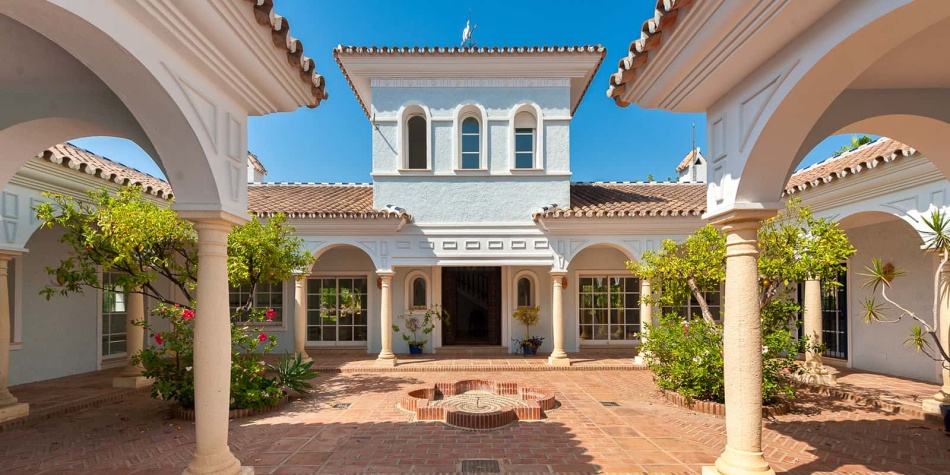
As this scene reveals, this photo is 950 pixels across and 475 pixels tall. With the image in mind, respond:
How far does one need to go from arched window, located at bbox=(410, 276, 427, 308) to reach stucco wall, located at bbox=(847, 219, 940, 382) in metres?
11.0

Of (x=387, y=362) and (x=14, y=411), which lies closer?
(x=14, y=411)

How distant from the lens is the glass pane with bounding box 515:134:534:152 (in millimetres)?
13031

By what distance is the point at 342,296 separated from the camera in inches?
557

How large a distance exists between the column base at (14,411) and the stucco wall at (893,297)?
16565 mm

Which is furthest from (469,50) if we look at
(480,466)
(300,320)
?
(480,466)

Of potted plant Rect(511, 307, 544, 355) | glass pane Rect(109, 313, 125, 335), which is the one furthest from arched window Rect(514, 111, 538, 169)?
glass pane Rect(109, 313, 125, 335)

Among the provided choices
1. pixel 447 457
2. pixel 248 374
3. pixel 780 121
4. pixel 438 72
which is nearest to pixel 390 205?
pixel 438 72

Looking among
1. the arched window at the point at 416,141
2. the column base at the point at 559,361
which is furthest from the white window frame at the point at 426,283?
the column base at the point at 559,361

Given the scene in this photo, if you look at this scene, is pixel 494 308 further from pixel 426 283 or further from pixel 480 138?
pixel 480 138

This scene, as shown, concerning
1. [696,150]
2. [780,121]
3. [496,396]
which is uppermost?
[696,150]

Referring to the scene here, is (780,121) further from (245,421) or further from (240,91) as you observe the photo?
(245,421)

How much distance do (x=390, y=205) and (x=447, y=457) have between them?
26.6 ft

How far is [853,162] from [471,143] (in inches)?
340

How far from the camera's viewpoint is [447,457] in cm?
557
